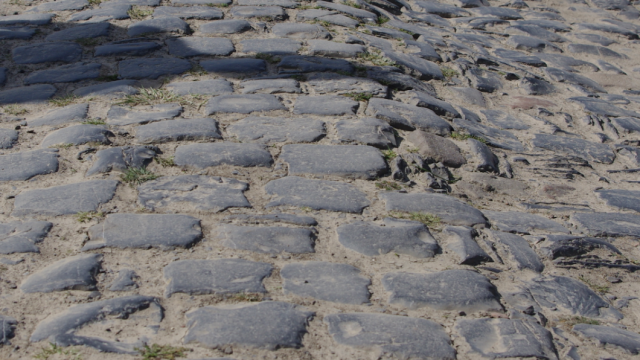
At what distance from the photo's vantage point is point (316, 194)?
2.14 meters

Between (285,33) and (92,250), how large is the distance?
7.09ft

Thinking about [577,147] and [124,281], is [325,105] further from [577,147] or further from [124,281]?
[124,281]

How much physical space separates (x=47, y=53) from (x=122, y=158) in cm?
131

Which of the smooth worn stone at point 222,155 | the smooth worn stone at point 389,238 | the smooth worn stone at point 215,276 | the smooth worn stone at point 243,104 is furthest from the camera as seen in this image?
the smooth worn stone at point 243,104

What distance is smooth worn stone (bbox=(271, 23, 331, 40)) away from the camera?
11.8 ft

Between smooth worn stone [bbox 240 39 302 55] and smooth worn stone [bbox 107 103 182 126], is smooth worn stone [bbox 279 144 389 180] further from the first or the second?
smooth worn stone [bbox 240 39 302 55]

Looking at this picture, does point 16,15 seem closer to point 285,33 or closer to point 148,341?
point 285,33

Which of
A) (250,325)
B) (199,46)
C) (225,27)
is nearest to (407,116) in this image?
(199,46)

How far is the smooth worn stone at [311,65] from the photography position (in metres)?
3.18

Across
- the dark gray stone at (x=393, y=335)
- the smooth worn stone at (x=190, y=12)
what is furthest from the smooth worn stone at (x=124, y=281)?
the smooth worn stone at (x=190, y=12)

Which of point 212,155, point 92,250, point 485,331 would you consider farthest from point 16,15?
point 485,331

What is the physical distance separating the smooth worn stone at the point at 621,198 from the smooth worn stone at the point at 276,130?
113cm

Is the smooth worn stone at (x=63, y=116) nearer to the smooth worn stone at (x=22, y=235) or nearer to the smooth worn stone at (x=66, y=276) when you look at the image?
the smooth worn stone at (x=22, y=235)

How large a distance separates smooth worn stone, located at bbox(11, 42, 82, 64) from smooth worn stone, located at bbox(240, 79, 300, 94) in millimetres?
927
